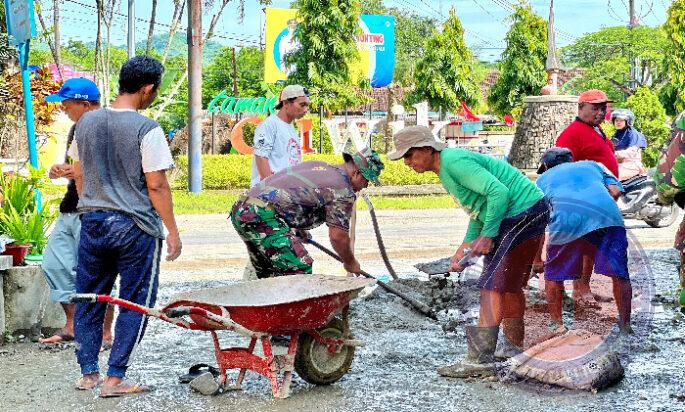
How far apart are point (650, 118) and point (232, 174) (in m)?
16.0

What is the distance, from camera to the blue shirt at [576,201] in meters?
7.27

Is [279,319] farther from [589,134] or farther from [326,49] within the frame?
[326,49]

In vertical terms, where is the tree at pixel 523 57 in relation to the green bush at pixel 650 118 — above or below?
above

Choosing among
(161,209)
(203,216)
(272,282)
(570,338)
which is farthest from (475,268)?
(203,216)

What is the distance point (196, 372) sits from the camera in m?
6.25

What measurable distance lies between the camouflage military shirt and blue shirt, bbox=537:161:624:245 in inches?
65.8

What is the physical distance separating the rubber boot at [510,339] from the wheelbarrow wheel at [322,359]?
1.16 meters

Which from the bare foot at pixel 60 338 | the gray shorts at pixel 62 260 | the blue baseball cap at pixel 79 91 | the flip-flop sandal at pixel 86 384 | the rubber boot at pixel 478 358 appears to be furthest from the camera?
the bare foot at pixel 60 338

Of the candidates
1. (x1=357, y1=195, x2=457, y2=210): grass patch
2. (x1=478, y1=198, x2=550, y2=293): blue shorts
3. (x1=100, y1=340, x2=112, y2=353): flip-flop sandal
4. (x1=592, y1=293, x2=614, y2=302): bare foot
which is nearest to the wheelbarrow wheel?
(x1=478, y1=198, x2=550, y2=293): blue shorts

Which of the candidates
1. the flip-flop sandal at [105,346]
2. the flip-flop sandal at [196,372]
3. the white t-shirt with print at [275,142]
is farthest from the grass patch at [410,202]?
the flip-flop sandal at [196,372]

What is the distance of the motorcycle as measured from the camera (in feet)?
49.0

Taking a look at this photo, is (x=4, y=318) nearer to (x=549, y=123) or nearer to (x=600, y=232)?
(x=600, y=232)

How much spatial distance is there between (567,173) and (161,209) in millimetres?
2951

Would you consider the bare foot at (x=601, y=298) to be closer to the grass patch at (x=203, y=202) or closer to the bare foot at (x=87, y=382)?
the bare foot at (x=87, y=382)
